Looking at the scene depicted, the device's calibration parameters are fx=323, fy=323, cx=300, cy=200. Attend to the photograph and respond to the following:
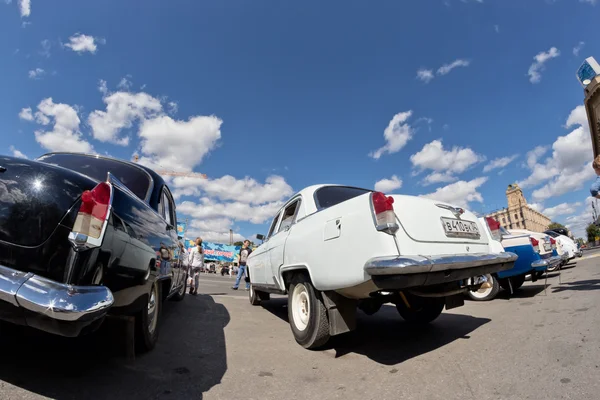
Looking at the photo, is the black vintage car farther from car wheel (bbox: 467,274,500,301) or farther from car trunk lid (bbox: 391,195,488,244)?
car wheel (bbox: 467,274,500,301)

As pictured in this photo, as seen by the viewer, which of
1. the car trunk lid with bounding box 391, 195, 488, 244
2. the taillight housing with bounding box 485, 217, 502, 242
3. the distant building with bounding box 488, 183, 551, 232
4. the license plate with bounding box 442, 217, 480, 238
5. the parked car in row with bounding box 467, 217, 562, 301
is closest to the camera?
the car trunk lid with bounding box 391, 195, 488, 244

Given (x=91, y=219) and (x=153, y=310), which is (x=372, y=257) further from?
(x=153, y=310)

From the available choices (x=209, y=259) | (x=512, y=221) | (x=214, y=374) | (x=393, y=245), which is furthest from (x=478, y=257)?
(x=512, y=221)

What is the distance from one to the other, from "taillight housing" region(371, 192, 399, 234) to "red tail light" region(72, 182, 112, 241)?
1.93 metres

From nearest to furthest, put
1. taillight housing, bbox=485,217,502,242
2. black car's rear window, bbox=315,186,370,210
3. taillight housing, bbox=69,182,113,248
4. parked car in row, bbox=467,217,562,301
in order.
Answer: taillight housing, bbox=69,182,113,248
taillight housing, bbox=485,217,502,242
black car's rear window, bbox=315,186,370,210
parked car in row, bbox=467,217,562,301

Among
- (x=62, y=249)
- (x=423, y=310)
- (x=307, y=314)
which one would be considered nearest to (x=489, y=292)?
(x=423, y=310)

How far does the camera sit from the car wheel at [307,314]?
10.7 ft

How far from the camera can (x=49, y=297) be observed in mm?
1609

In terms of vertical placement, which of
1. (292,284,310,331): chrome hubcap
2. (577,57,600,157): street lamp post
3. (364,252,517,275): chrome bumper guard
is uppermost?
(577,57,600,157): street lamp post

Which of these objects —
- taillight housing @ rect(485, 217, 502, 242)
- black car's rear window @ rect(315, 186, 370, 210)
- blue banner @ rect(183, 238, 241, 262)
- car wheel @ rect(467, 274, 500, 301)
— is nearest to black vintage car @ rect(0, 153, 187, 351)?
black car's rear window @ rect(315, 186, 370, 210)

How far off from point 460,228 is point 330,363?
72.2 inches

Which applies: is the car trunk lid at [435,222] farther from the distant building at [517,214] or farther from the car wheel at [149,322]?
the distant building at [517,214]

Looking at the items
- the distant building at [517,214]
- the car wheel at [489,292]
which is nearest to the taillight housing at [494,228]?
the car wheel at [489,292]

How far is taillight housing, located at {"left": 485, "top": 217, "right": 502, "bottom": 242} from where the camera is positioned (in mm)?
3709
